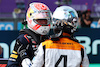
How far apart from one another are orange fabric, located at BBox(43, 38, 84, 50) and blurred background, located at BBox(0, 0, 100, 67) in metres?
1.17

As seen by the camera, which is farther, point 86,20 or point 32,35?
point 86,20

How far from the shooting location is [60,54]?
2996mm

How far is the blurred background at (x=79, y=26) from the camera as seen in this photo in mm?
8336

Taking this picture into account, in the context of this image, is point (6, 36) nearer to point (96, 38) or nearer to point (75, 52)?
point (96, 38)

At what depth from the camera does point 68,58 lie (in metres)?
3.03

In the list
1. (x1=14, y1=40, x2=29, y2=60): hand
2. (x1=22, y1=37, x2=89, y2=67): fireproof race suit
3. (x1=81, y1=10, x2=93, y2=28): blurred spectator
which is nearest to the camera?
(x1=22, y1=37, x2=89, y2=67): fireproof race suit

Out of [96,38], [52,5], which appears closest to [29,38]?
[96,38]

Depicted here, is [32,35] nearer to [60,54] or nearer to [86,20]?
[60,54]

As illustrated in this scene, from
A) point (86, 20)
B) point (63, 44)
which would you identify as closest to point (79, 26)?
point (86, 20)

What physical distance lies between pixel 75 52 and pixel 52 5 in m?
12.7

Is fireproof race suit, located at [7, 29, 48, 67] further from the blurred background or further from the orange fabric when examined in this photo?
the orange fabric

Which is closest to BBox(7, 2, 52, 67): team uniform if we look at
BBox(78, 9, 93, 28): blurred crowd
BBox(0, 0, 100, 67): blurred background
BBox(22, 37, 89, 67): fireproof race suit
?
BBox(0, 0, 100, 67): blurred background

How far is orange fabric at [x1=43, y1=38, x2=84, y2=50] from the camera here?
9.80 feet

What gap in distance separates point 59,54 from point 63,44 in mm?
137
